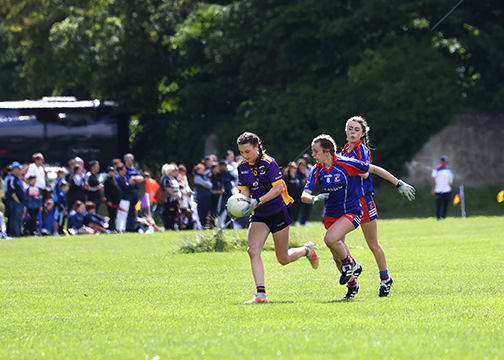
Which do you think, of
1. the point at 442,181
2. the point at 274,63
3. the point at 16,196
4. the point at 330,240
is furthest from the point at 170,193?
the point at 274,63

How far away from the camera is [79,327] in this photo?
718cm

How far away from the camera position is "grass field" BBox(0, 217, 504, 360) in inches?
233

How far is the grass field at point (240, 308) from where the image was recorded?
19.5 ft

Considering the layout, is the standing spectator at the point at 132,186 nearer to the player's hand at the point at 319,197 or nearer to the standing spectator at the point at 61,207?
the standing spectator at the point at 61,207

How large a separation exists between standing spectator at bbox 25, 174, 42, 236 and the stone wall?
51.1 feet

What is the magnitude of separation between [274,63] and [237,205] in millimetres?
26250

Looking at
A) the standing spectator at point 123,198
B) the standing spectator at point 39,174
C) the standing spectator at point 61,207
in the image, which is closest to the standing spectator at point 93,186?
the standing spectator at point 123,198

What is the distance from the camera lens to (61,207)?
21672 mm

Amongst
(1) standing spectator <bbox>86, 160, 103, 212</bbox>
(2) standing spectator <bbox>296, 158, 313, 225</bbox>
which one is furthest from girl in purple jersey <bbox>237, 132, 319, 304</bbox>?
(2) standing spectator <bbox>296, 158, 313, 225</bbox>

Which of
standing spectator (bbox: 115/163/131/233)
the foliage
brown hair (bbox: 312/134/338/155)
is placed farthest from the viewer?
standing spectator (bbox: 115/163/131/233)

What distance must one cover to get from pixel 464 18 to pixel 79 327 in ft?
86.9

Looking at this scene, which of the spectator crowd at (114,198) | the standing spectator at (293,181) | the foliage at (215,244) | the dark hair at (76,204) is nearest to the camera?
the foliage at (215,244)

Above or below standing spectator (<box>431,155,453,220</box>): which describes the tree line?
above

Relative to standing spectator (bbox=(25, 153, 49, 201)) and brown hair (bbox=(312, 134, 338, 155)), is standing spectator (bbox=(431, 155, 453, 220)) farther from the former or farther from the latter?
brown hair (bbox=(312, 134, 338, 155))
